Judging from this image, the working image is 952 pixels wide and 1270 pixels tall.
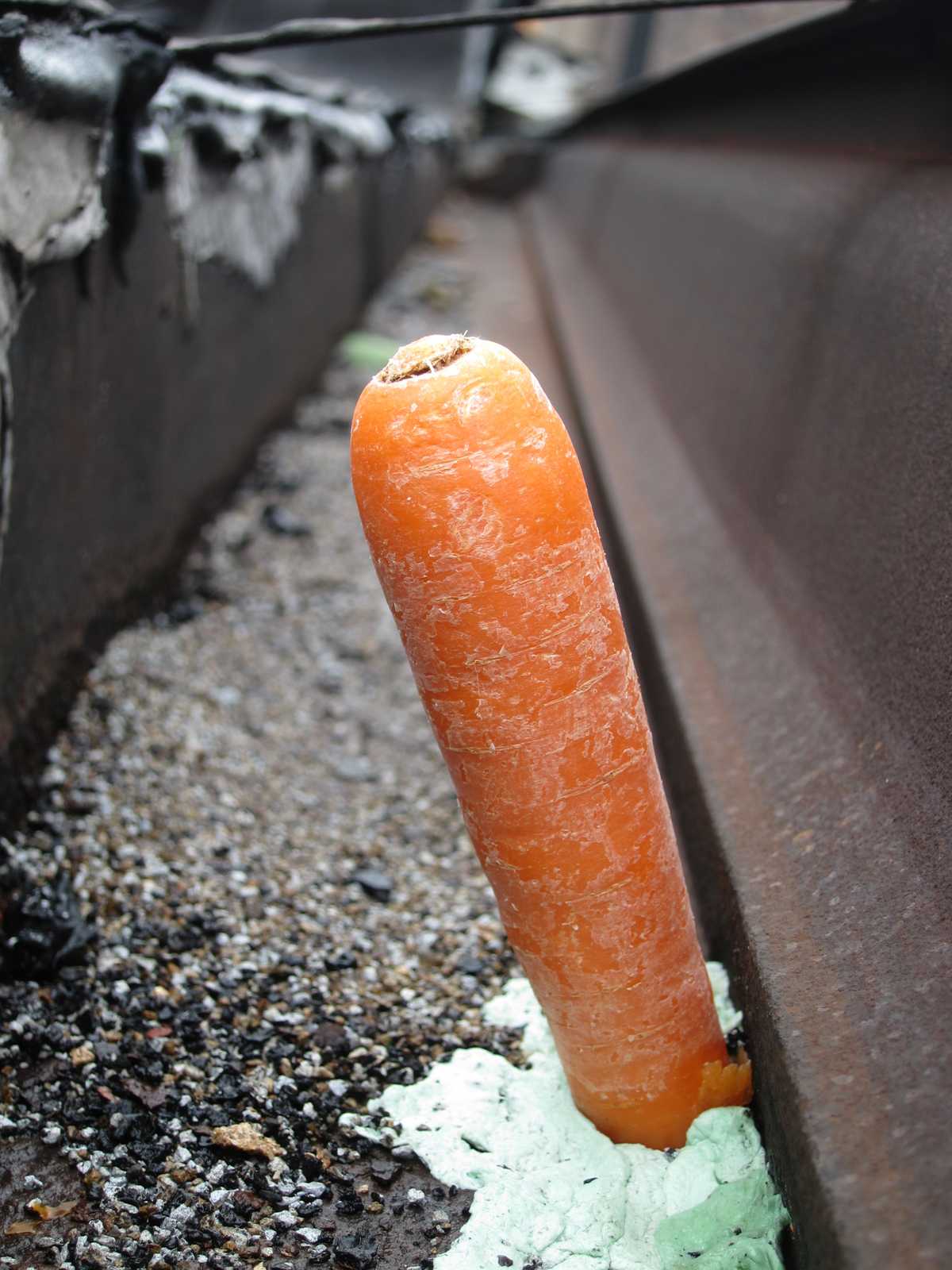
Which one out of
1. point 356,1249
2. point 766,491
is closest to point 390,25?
point 766,491

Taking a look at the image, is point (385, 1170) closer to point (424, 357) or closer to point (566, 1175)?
point (566, 1175)

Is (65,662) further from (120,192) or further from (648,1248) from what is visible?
(648,1248)

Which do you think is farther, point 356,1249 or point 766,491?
point 766,491

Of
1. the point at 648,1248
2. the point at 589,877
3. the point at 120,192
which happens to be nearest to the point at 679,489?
the point at 120,192

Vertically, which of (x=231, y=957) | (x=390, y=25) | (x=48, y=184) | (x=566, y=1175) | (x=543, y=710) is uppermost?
(x=390, y=25)

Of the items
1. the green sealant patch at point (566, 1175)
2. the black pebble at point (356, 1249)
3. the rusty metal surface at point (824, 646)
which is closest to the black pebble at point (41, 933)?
the green sealant patch at point (566, 1175)

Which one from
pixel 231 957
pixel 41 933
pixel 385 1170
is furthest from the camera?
pixel 231 957
